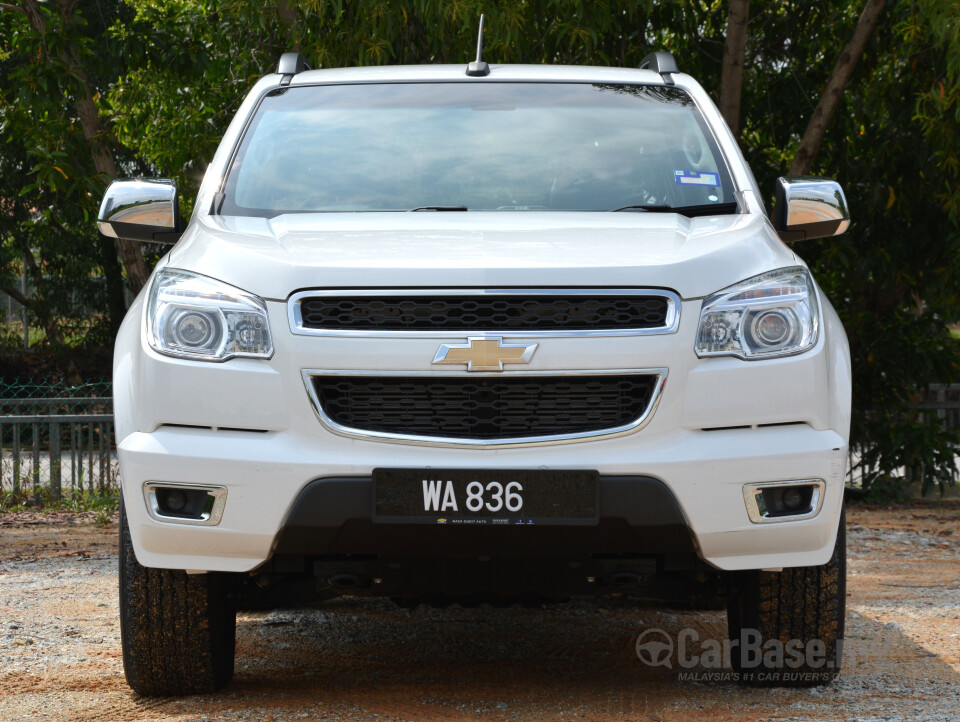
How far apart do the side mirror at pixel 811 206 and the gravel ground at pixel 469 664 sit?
58.6 inches

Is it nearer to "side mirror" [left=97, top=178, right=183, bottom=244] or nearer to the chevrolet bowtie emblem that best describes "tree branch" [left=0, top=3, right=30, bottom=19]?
"side mirror" [left=97, top=178, right=183, bottom=244]

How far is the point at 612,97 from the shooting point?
14.3 feet

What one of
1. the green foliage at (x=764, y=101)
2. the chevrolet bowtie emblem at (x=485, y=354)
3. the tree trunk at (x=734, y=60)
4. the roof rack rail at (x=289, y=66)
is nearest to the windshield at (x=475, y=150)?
the roof rack rail at (x=289, y=66)

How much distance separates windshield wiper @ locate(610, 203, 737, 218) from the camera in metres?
3.81

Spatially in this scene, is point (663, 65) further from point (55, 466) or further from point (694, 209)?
point (55, 466)

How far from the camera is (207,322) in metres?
3.12

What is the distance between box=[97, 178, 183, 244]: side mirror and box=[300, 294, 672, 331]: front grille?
3.21 ft

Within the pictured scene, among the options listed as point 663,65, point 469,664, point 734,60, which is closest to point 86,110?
point 734,60

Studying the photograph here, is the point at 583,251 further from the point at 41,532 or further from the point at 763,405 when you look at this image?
the point at 41,532

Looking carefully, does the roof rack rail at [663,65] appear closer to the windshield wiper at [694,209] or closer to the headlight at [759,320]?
the windshield wiper at [694,209]

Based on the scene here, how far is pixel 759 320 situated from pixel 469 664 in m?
1.80

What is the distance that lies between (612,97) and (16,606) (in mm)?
3488

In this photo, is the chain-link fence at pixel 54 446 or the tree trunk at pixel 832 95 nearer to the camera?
the tree trunk at pixel 832 95

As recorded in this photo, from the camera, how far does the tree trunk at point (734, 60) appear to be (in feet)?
29.8
